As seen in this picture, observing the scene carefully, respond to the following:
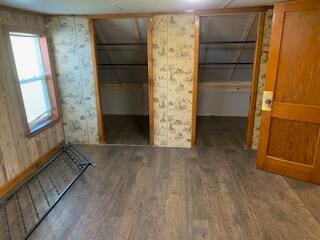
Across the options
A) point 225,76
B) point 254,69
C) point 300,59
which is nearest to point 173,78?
point 254,69

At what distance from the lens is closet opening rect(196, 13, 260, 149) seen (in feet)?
12.0

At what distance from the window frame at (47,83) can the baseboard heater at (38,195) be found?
0.48 meters

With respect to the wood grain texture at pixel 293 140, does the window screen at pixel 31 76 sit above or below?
above

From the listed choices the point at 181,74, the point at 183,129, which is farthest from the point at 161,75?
the point at 183,129

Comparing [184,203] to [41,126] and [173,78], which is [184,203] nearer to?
[173,78]

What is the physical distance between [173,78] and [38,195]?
89.0 inches

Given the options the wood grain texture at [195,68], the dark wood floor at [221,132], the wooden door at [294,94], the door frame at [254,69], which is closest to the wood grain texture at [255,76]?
the door frame at [254,69]

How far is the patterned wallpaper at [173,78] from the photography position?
10.5 ft

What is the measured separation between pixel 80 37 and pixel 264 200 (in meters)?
3.15

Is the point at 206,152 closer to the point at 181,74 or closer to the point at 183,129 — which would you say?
the point at 183,129

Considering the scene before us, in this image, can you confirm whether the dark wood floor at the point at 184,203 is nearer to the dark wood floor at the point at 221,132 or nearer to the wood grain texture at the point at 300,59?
the dark wood floor at the point at 221,132

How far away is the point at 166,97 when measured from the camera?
3516 millimetres

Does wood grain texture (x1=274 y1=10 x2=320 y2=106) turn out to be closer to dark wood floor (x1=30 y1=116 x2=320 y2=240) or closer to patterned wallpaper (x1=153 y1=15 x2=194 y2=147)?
dark wood floor (x1=30 y1=116 x2=320 y2=240)

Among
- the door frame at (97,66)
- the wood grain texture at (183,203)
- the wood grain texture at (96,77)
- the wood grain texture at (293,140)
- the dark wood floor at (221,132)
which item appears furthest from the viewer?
the dark wood floor at (221,132)
